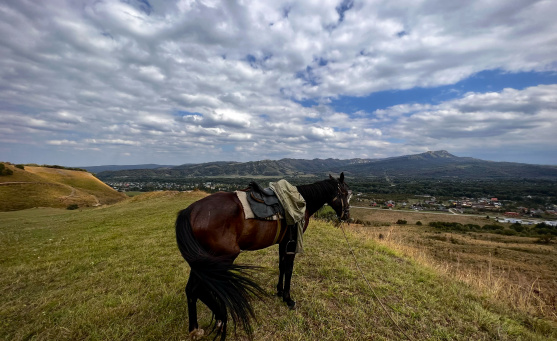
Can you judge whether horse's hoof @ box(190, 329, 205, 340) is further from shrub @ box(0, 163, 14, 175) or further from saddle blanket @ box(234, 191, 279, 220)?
shrub @ box(0, 163, 14, 175)

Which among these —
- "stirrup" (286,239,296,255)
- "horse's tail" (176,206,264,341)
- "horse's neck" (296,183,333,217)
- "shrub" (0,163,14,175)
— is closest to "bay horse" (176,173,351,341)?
"horse's tail" (176,206,264,341)

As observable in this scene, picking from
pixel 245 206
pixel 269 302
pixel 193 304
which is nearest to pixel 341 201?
pixel 245 206

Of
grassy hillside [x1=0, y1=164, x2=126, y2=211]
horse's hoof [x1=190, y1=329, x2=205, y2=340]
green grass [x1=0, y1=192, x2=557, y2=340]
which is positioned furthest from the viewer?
grassy hillside [x1=0, y1=164, x2=126, y2=211]

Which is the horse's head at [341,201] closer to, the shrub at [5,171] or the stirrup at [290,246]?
the stirrup at [290,246]

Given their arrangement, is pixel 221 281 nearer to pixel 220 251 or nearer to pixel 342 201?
pixel 220 251

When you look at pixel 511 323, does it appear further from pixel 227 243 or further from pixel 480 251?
pixel 480 251

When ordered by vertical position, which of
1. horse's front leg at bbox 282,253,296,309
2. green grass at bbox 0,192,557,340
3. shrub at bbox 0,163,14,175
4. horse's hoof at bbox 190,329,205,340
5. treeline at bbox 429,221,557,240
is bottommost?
treeline at bbox 429,221,557,240

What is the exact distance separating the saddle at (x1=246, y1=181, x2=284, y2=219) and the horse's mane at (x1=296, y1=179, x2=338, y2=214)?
3.26ft

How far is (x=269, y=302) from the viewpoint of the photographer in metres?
4.23

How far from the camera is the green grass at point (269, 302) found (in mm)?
3426

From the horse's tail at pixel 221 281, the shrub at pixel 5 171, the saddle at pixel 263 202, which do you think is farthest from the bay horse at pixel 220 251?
the shrub at pixel 5 171

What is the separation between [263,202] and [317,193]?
5.06 feet

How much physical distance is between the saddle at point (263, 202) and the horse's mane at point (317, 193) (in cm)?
99

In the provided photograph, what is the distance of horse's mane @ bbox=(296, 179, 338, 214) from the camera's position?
4660 mm
